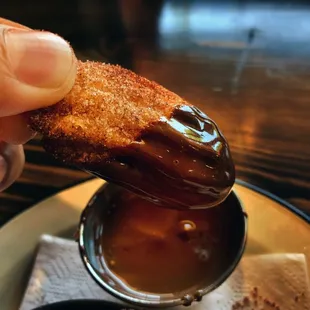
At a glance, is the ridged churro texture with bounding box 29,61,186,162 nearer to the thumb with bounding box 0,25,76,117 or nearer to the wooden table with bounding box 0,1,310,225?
the thumb with bounding box 0,25,76,117

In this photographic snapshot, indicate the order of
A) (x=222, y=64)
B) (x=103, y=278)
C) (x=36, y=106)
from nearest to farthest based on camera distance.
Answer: (x=36, y=106) < (x=103, y=278) < (x=222, y=64)

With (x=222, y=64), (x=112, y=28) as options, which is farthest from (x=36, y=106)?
(x=112, y=28)

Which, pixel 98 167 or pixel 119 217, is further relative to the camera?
pixel 119 217

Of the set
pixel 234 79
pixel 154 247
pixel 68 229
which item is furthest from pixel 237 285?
pixel 234 79

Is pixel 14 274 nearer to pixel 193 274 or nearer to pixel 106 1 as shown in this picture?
pixel 193 274

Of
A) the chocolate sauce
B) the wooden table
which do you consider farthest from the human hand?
the wooden table

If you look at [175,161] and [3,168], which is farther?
[3,168]

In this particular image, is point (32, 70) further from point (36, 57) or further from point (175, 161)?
point (175, 161)
